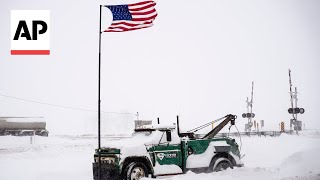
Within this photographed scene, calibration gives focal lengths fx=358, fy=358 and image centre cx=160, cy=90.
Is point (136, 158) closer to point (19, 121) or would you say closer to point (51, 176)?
point (51, 176)

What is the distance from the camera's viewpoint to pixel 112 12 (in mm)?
14586

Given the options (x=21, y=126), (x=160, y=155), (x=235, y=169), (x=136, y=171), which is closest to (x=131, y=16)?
(x=160, y=155)

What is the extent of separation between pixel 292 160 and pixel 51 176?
11.0m

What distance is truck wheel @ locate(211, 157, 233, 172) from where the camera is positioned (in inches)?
545

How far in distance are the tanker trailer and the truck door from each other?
50.3 m

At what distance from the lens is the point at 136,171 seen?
12.4 metres

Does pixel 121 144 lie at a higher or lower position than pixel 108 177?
higher

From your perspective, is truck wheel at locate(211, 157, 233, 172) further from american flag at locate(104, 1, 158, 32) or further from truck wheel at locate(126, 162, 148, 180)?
american flag at locate(104, 1, 158, 32)

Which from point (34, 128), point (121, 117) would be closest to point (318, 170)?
point (34, 128)

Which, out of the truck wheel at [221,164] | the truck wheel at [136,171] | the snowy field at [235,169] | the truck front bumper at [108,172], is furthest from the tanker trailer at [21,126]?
the truck wheel at [136,171]

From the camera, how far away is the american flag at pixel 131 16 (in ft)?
47.3

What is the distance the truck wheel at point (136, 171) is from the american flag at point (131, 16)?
17.7ft

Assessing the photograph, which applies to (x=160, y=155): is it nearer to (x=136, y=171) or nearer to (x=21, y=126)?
(x=136, y=171)

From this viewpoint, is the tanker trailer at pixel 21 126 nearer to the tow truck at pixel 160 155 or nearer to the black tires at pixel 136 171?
the tow truck at pixel 160 155
